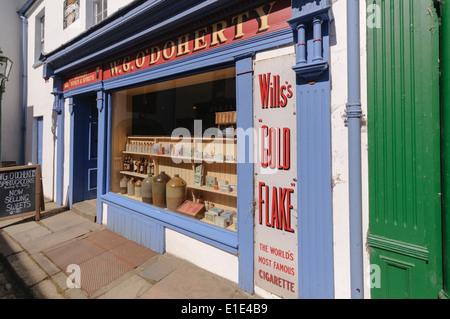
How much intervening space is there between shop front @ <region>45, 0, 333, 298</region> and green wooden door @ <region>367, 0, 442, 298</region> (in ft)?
1.48

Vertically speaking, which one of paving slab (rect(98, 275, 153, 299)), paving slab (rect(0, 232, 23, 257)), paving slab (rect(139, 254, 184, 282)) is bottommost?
paving slab (rect(98, 275, 153, 299))

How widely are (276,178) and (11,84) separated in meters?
10.9

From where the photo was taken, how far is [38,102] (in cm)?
739

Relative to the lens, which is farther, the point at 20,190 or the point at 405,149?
the point at 20,190

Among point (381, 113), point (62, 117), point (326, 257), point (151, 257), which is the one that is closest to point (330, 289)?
point (326, 257)

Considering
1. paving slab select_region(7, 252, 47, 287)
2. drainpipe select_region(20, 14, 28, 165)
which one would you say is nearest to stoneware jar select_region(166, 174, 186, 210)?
paving slab select_region(7, 252, 47, 287)

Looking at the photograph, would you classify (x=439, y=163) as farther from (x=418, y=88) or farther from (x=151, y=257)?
(x=151, y=257)

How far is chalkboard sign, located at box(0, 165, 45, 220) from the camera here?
4914 mm

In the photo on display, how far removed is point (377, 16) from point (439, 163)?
154cm

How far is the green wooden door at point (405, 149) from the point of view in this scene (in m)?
1.89

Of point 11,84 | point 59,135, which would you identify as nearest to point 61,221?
Result: point 59,135

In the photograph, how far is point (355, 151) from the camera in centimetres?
212

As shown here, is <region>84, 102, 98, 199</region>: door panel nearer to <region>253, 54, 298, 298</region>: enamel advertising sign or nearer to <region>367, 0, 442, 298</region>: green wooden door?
<region>253, 54, 298, 298</region>: enamel advertising sign

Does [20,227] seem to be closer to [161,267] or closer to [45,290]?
[45,290]
